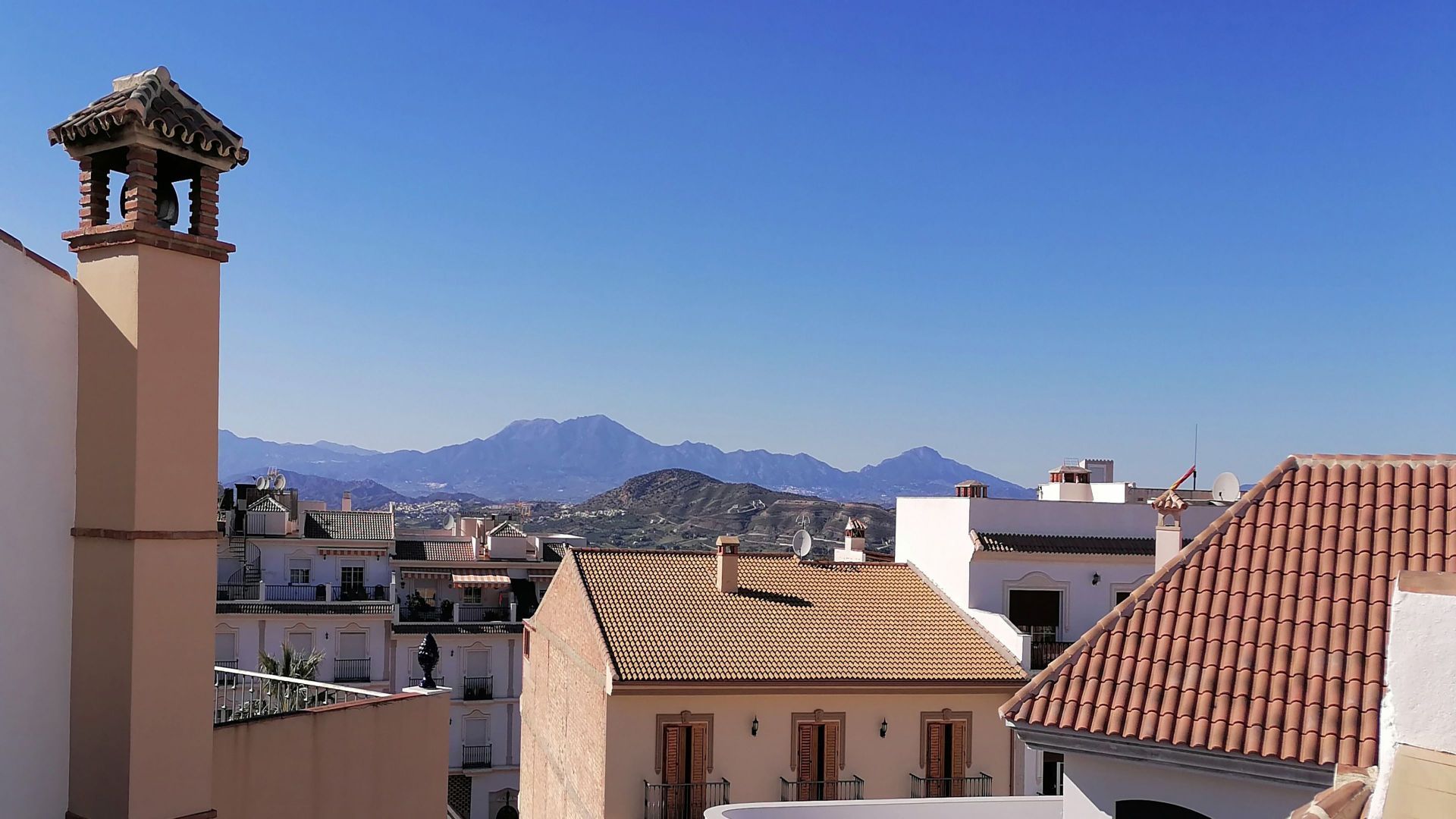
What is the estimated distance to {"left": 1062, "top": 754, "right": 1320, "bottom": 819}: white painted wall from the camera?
8.94 metres

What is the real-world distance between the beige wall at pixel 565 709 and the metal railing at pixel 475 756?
13.8 m

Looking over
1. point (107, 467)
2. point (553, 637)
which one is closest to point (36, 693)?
point (107, 467)

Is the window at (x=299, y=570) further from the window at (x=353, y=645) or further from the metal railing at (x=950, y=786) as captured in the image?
the metal railing at (x=950, y=786)

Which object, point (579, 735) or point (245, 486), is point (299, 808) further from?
point (245, 486)

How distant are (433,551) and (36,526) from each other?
46534 millimetres

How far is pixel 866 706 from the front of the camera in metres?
22.2

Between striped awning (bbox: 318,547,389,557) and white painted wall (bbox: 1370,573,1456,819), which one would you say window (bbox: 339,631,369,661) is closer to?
striped awning (bbox: 318,547,389,557)

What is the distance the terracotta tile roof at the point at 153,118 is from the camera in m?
7.69

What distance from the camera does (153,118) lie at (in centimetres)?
773

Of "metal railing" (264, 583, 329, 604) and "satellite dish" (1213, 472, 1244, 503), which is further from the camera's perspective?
"metal railing" (264, 583, 329, 604)

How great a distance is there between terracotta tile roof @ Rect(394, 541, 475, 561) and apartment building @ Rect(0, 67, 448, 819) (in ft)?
145

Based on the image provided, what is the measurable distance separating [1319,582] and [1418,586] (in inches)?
247

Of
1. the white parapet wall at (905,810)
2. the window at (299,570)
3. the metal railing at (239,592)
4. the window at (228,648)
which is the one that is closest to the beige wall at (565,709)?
the white parapet wall at (905,810)

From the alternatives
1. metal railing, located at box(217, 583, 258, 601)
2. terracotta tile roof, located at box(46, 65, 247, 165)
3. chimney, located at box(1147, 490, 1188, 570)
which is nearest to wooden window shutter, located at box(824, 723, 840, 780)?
chimney, located at box(1147, 490, 1188, 570)
